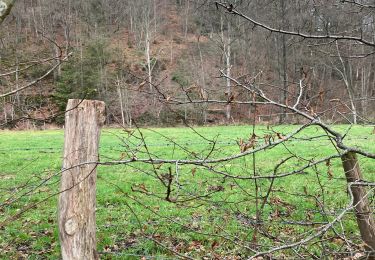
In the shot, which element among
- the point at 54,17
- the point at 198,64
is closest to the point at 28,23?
the point at 54,17

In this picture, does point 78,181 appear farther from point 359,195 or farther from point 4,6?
point 359,195

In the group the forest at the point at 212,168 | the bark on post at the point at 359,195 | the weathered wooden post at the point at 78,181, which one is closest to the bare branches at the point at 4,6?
the forest at the point at 212,168

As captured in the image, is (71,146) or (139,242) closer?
(71,146)

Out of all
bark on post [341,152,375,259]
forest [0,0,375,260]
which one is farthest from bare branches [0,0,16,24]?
bark on post [341,152,375,259]

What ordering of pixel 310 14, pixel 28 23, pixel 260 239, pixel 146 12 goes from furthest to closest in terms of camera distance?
pixel 28 23, pixel 146 12, pixel 260 239, pixel 310 14

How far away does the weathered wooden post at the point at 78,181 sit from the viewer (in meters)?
3.05

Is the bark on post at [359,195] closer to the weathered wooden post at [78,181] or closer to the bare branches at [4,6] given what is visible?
the weathered wooden post at [78,181]

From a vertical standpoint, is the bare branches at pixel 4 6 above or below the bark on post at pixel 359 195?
above

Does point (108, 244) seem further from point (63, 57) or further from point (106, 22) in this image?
point (106, 22)

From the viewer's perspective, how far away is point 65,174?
3066mm

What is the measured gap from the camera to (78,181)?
306cm

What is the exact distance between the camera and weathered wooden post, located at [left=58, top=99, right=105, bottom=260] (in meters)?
3.05

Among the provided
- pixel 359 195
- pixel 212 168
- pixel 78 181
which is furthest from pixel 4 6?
pixel 359 195

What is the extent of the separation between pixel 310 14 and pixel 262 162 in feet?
23.8
